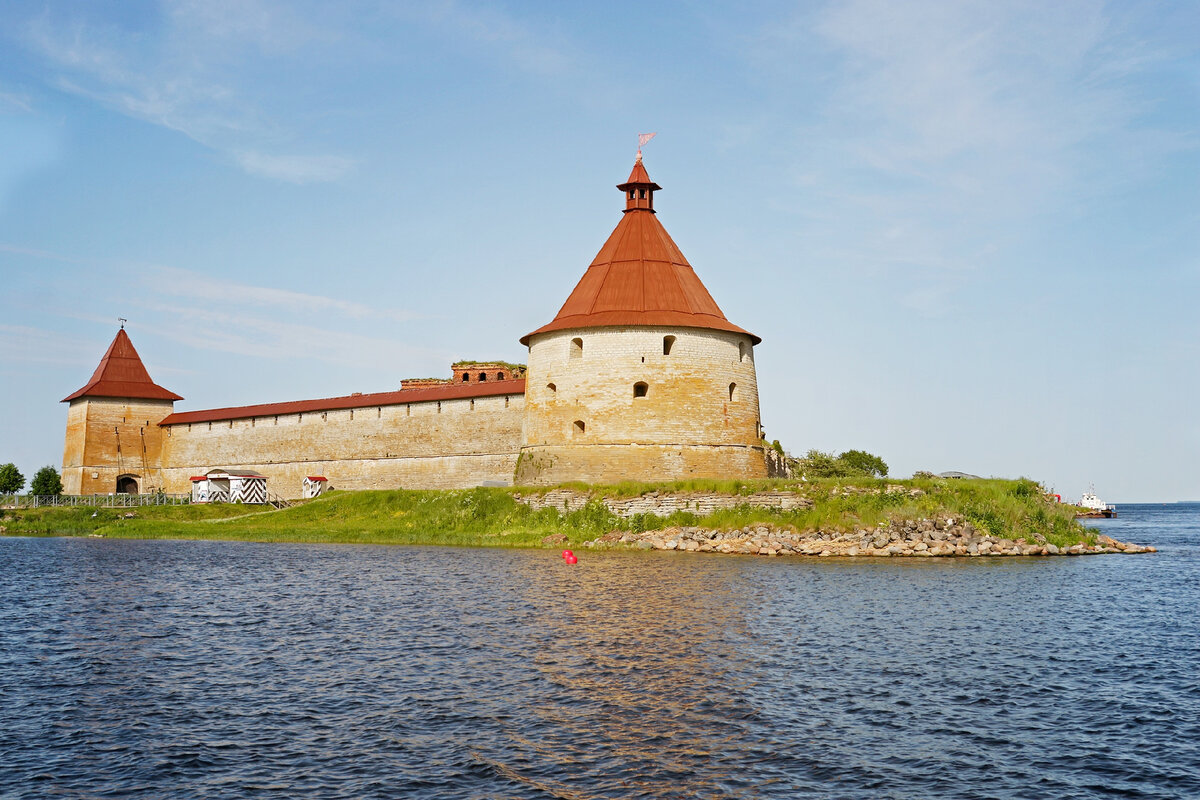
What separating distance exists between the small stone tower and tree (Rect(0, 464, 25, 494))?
19.1 ft

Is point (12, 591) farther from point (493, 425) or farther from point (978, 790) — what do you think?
point (493, 425)

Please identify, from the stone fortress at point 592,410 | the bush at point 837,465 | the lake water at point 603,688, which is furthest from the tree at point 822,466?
the lake water at point 603,688

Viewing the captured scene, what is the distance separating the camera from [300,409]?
42.8m

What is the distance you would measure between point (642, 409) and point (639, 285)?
13.8 ft

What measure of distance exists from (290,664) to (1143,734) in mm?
8576

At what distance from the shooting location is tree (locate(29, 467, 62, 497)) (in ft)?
160

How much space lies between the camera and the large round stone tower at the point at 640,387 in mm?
29984

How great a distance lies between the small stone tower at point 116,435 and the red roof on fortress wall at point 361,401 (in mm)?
1121

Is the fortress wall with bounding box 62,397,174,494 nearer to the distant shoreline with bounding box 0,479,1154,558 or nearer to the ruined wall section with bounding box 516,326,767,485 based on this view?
the distant shoreline with bounding box 0,479,1154,558

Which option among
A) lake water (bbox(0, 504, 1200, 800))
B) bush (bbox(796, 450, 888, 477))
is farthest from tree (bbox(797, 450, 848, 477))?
lake water (bbox(0, 504, 1200, 800))

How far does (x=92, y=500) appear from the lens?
147 ft

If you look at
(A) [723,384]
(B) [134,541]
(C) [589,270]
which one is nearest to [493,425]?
(C) [589,270]

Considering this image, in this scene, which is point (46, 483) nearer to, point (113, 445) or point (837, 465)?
point (113, 445)

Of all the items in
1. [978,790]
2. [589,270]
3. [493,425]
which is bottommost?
[978,790]
